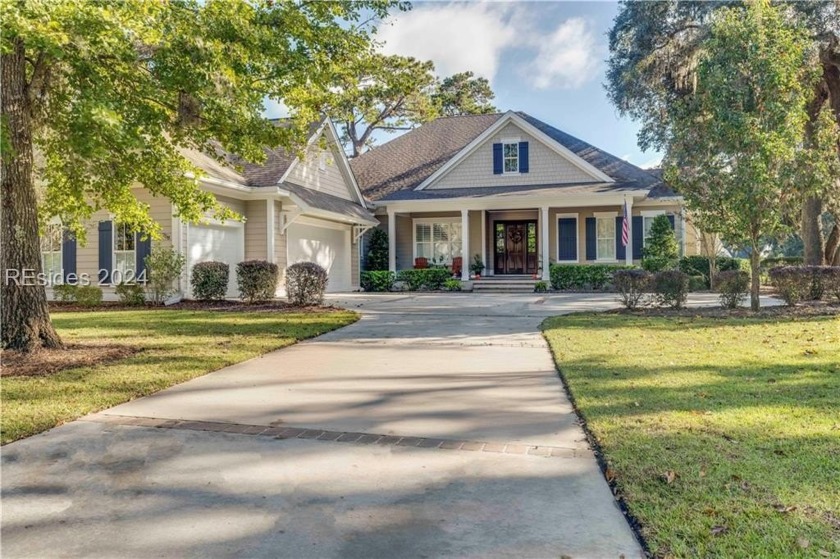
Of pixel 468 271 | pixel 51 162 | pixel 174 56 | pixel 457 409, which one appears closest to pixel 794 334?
pixel 457 409

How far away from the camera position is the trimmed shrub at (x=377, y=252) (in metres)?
23.2

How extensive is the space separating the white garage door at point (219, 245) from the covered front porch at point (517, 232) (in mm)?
6824

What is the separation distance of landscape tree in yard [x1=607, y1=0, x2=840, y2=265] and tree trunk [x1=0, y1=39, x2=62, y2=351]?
46.5 feet

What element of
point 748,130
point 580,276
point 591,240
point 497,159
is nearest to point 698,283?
point 580,276

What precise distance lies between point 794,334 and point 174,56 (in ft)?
31.0

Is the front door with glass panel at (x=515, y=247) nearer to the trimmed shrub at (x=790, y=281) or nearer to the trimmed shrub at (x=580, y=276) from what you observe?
the trimmed shrub at (x=580, y=276)

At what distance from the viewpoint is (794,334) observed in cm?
862

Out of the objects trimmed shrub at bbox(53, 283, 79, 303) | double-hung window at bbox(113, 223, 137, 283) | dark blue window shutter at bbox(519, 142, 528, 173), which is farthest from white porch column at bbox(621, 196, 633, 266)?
trimmed shrub at bbox(53, 283, 79, 303)

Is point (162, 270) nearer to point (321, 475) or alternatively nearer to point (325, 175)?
point (325, 175)

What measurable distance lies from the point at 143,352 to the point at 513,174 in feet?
58.7

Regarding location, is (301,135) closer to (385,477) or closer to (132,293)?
(385,477)

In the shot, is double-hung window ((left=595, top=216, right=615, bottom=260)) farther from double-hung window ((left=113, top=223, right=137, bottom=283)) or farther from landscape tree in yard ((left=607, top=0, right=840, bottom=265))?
double-hung window ((left=113, top=223, right=137, bottom=283))

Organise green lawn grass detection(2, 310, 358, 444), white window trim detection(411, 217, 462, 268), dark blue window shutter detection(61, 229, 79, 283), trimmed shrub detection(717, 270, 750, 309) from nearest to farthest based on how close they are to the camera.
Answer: green lawn grass detection(2, 310, 358, 444)
trimmed shrub detection(717, 270, 750, 309)
dark blue window shutter detection(61, 229, 79, 283)
white window trim detection(411, 217, 462, 268)

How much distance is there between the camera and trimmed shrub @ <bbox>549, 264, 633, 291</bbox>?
19766mm
